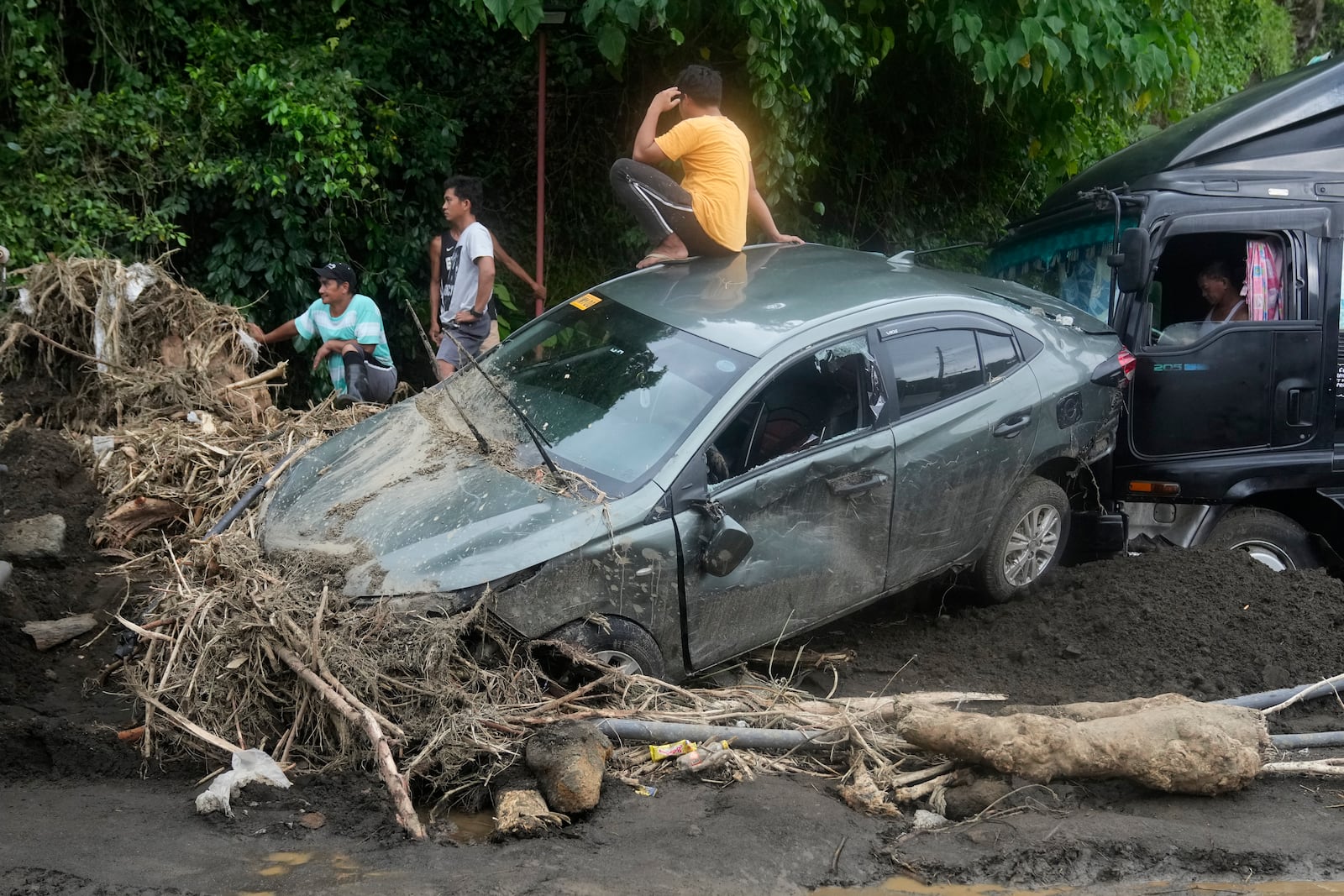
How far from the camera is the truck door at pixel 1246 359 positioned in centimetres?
707

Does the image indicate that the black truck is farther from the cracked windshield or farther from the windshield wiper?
the windshield wiper

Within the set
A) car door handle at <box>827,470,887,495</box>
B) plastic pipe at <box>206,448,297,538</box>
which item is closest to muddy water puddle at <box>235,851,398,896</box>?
plastic pipe at <box>206,448,297,538</box>

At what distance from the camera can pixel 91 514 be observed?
688cm

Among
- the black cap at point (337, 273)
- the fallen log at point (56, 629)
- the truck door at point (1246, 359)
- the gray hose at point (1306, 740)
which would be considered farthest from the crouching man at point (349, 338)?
the gray hose at point (1306, 740)

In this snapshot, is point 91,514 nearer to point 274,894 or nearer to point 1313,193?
point 274,894

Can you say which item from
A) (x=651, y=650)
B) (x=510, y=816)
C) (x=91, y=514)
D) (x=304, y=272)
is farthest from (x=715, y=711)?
(x=304, y=272)

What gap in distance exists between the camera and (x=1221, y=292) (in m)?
7.32

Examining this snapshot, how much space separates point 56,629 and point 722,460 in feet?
10.5

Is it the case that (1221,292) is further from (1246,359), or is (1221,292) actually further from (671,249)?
(671,249)

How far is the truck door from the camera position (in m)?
7.07

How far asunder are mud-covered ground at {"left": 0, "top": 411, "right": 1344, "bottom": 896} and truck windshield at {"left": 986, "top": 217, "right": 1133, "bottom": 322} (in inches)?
87.8

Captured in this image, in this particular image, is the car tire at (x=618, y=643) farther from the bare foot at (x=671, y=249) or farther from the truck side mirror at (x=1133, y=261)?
the truck side mirror at (x=1133, y=261)

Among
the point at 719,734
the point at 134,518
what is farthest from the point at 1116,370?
the point at 134,518

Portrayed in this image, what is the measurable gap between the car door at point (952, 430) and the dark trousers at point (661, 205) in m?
1.59
